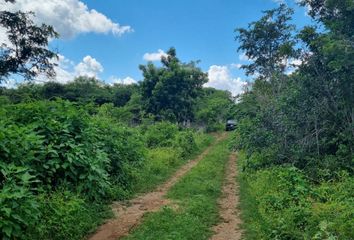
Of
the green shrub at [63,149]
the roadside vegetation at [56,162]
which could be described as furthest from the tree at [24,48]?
the green shrub at [63,149]

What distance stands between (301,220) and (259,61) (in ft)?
57.0

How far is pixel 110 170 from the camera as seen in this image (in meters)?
9.72

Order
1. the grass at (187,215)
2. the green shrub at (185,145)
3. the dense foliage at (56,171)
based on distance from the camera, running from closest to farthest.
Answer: the dense foliage at (56,171) < the grass at (187,215) < the green shrub at (185,145)

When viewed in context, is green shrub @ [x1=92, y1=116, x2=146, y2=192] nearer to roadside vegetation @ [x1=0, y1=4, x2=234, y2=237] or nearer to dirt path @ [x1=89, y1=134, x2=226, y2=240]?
roadside vegetation @ [x1=0, y1=4, x2=234, y2=237]

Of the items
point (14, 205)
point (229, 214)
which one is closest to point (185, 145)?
point (229, 214)

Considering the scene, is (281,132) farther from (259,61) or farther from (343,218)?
(259,61)

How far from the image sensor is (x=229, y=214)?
7.93 m

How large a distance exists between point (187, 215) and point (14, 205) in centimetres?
360

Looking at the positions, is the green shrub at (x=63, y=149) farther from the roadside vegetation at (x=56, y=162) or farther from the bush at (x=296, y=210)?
the bush at (x=296, y=210)

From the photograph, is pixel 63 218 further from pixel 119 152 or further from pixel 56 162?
pixel 119 152

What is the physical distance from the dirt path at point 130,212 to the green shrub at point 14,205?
4.68 feet

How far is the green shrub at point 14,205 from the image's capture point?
15.5 feet

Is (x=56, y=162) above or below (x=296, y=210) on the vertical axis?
above

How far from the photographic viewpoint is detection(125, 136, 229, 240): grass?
6.33 m
